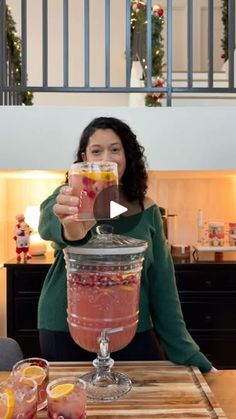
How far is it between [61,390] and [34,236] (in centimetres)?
249

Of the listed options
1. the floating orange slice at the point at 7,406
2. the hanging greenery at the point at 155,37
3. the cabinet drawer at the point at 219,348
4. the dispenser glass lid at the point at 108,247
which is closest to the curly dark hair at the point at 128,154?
the dispenser glass lid at the point at 108,247

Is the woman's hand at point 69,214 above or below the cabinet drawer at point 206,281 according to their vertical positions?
above

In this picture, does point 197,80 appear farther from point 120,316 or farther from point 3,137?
point 120,316

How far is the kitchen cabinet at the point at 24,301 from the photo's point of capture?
2926 millimetres

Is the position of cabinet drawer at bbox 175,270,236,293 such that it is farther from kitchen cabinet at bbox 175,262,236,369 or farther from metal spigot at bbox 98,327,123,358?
metal spigot at bbox 98,327,123,358

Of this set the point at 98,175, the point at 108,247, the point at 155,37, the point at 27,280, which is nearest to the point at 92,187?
the point at 98,175

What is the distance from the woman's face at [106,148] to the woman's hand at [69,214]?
31cm

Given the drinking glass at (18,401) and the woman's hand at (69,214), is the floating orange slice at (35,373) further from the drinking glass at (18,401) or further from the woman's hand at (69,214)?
the woman's hand at (69,214)

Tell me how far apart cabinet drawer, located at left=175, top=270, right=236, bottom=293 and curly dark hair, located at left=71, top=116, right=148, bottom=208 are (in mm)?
1611

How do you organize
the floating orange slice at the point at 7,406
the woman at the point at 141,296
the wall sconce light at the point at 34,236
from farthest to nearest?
1. the wall sconce light at the point at 34,236
2. the woman at the point at 141,296
3. the floating orange slice at the point at 7,406

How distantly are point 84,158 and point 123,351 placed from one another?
624 mm

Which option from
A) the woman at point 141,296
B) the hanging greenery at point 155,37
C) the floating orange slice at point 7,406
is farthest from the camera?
the hanging greenery at point 155,37

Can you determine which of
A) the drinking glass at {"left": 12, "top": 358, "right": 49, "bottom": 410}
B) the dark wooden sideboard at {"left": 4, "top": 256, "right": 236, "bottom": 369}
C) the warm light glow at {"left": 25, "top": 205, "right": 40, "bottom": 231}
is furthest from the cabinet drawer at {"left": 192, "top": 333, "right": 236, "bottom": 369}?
the drinking glass at {"left": 12, "top": 358, "right": 49, "bottom": 410}

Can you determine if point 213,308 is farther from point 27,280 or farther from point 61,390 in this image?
point 61,390
